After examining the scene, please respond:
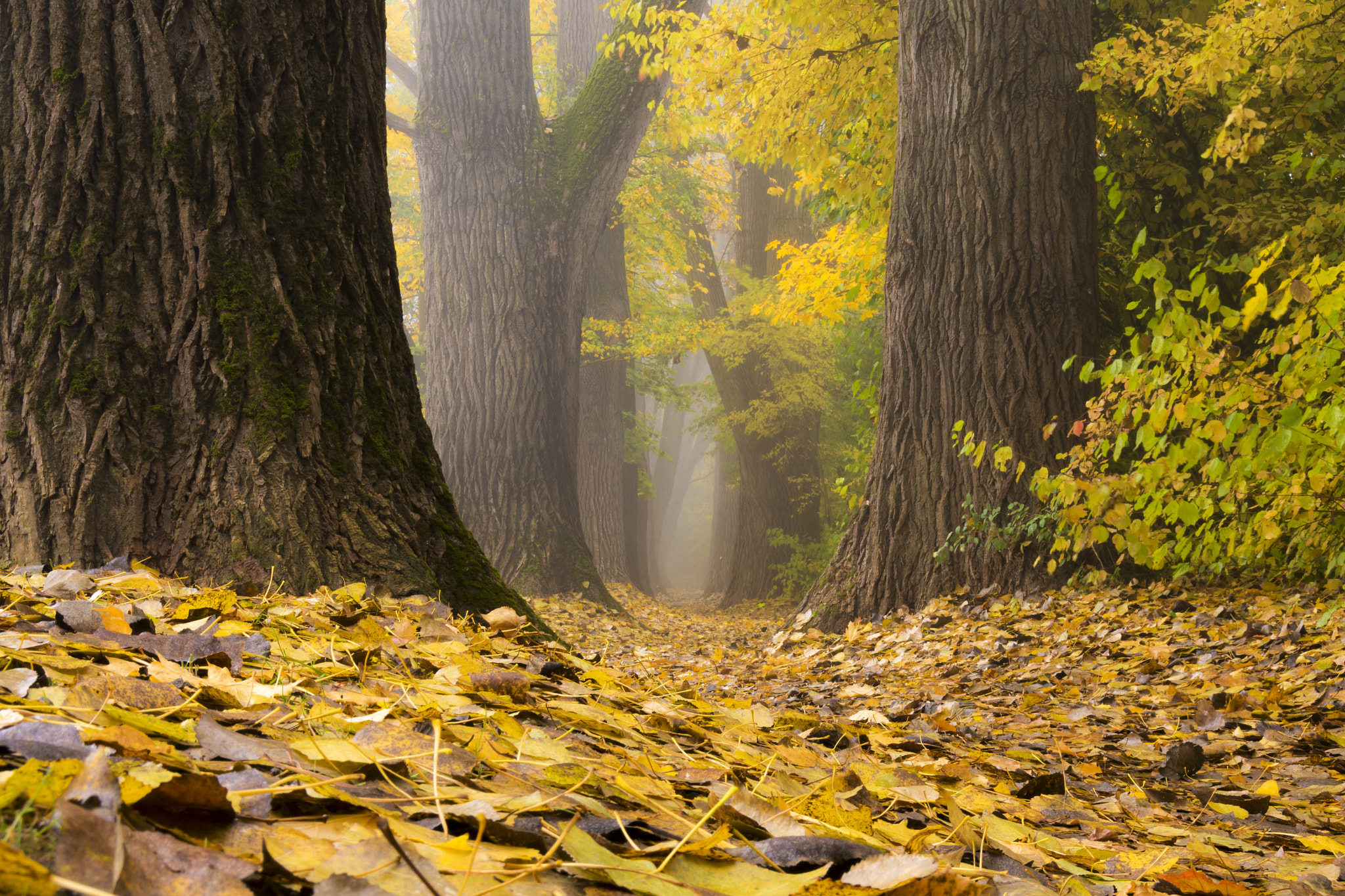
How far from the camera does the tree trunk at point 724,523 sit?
17.5 meters

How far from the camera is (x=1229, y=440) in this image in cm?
367

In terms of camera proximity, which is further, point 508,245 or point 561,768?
point 508,245

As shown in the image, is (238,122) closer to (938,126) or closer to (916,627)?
(916,627)

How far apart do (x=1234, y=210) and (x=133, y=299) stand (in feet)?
20.4

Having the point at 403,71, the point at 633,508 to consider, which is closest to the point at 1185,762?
the point at 633,508

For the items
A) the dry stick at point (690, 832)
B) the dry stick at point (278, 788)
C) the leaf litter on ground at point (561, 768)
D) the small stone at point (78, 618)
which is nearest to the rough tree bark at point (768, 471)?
the leaf litter on ground at point (561, 768)

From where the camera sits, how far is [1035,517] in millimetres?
4652

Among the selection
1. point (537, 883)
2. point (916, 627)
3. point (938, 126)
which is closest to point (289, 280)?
point (537, 883)

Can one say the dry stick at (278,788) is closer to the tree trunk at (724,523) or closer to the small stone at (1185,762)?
the small stone at (1185,762)

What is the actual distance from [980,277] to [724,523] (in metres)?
15.0

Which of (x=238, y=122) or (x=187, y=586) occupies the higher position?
(x=238, y=122)

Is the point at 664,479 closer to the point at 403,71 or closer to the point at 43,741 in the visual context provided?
the point at 403,71

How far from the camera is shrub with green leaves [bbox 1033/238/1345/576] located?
10.7ft

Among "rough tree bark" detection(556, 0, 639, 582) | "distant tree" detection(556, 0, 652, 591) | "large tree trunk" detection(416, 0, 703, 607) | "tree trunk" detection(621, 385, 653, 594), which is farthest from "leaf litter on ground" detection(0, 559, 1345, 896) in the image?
"tree trunk" detection(621, 385, 653, 594)
